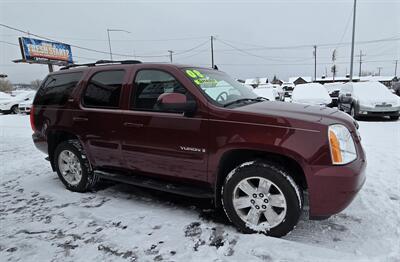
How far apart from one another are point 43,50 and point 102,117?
31175mm

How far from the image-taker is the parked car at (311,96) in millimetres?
12094

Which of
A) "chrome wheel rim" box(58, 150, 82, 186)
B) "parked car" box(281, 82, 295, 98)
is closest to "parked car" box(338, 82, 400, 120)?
"chrome wheel rim" box(58, 150, 82, 186)

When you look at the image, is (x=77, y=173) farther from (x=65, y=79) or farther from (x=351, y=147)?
(x=351, y=147)

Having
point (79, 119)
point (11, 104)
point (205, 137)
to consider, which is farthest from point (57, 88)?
point (11, 104)

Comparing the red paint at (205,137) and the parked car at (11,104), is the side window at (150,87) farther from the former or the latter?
the parked car at (11,104)

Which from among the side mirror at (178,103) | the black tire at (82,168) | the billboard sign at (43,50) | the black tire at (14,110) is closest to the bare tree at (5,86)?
the billboard sign at (43,50)

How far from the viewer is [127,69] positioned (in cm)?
373

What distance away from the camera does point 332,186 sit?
256 cm

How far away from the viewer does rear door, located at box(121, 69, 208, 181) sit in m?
3.12

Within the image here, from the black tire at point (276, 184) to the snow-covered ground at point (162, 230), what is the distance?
0.10 m

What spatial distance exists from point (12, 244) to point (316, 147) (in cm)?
322

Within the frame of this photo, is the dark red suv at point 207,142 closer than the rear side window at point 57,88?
Yes

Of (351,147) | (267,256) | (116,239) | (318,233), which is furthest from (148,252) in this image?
(351,147)

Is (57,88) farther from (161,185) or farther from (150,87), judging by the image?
(161,185)
